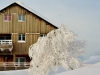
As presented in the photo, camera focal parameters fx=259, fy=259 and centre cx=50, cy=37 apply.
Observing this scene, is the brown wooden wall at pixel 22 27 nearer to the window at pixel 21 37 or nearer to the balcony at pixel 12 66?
the window at pixel 21 37

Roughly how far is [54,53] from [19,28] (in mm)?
13172

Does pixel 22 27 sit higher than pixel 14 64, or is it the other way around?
pixel 22 27

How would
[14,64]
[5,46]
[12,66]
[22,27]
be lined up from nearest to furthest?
1. [5,46]
2. [12,66]
3. [14,64]
4. [22,27]

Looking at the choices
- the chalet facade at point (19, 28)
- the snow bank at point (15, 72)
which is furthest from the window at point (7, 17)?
the snow bank at point (15, 72)

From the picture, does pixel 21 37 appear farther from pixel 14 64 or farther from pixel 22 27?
pixel 14 64

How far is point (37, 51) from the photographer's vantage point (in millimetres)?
24469

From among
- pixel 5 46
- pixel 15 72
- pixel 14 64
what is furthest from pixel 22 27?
pixel 15 72

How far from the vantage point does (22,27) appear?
1435 inches

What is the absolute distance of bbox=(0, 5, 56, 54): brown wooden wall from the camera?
3603cm

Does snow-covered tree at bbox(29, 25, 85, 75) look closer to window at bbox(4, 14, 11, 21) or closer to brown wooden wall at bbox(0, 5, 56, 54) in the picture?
brown wooden wall at bbox(0, 5, 56, 54)

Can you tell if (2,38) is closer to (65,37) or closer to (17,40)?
(17,40)

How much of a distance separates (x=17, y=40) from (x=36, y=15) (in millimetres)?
4451

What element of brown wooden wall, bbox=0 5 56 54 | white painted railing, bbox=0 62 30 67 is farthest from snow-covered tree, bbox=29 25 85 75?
brown wooden wall, bbox=0 5 56 54

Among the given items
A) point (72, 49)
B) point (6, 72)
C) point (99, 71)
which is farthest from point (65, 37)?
point (99, 71)
